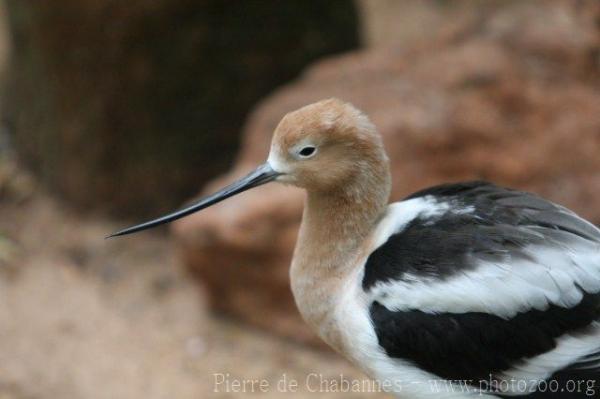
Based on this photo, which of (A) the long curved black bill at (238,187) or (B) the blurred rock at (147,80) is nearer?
(A) the long curved black bill at (238,187)

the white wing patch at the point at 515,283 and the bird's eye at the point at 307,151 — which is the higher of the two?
the bird's eye at the point at 307,151

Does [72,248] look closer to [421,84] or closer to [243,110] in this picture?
[243,110]

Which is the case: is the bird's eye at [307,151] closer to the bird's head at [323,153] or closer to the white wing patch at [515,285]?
the bird's head at [323,153]

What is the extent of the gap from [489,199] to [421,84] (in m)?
1.75

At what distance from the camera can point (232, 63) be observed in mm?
4762

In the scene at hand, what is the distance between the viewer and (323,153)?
242cm

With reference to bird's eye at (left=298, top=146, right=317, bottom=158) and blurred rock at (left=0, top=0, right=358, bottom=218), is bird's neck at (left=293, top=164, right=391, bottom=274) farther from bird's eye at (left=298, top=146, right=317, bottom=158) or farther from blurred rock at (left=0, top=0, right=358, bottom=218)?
blurred rock at (left=0, top=0, right=358, bottom=218)

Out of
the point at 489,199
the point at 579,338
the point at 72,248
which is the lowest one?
the point at 579,338

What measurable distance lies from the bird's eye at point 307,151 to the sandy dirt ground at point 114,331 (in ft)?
6.11

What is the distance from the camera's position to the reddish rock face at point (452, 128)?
12.6 ft

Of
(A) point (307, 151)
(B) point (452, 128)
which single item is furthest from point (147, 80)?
(A) point (307, 151)

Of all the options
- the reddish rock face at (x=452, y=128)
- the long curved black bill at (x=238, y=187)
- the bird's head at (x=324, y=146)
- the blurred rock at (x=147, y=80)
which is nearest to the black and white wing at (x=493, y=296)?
the bird's head at (x=324, y=146)

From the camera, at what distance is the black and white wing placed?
225 cm

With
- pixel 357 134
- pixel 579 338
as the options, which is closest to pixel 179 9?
pixel 357 134
